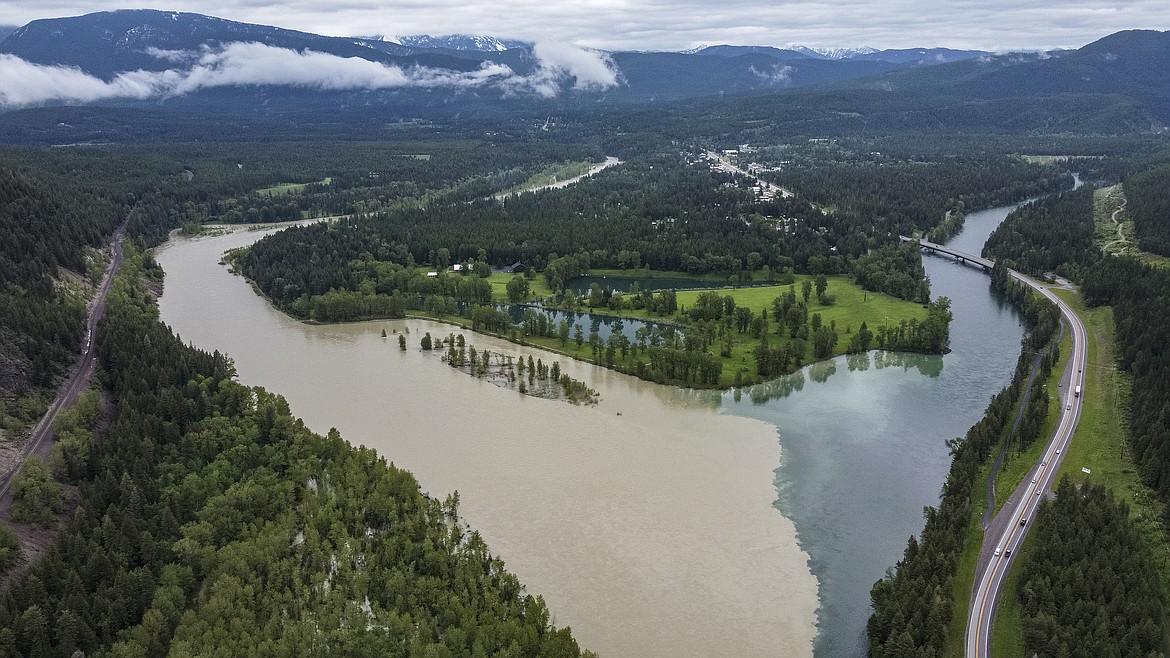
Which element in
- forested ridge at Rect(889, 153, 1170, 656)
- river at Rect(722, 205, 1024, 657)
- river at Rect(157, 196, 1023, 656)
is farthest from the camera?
river at Rect(722, 205, 1024, 657)

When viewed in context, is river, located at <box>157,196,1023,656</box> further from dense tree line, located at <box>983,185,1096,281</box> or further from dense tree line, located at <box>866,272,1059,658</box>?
dense tree line, located at <box>983,185,1096,281</box>

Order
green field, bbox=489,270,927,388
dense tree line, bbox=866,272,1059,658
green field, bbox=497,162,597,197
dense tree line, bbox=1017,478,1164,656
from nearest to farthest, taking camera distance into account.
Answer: dense tree line, bbox=1017,478,1164,656, dense tree line, bbox=866,272,1059,658, green field, bbox=489,270,927,388, green field, bbox=497,162,597,197

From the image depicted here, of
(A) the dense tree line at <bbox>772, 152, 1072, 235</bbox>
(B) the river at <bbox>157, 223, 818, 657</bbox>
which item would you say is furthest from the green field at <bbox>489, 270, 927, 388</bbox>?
(A) the dense tree line at <bbox>772, 152, 1072, 235</bbox>

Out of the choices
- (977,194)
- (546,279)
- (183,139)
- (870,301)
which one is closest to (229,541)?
(546,279)

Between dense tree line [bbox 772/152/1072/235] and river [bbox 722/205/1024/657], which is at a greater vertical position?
dense tree line [bbox 772/152/1072/235]

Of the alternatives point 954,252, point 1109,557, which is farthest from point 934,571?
point 954,252

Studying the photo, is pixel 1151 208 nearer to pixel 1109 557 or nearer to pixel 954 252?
pixel 954 252
